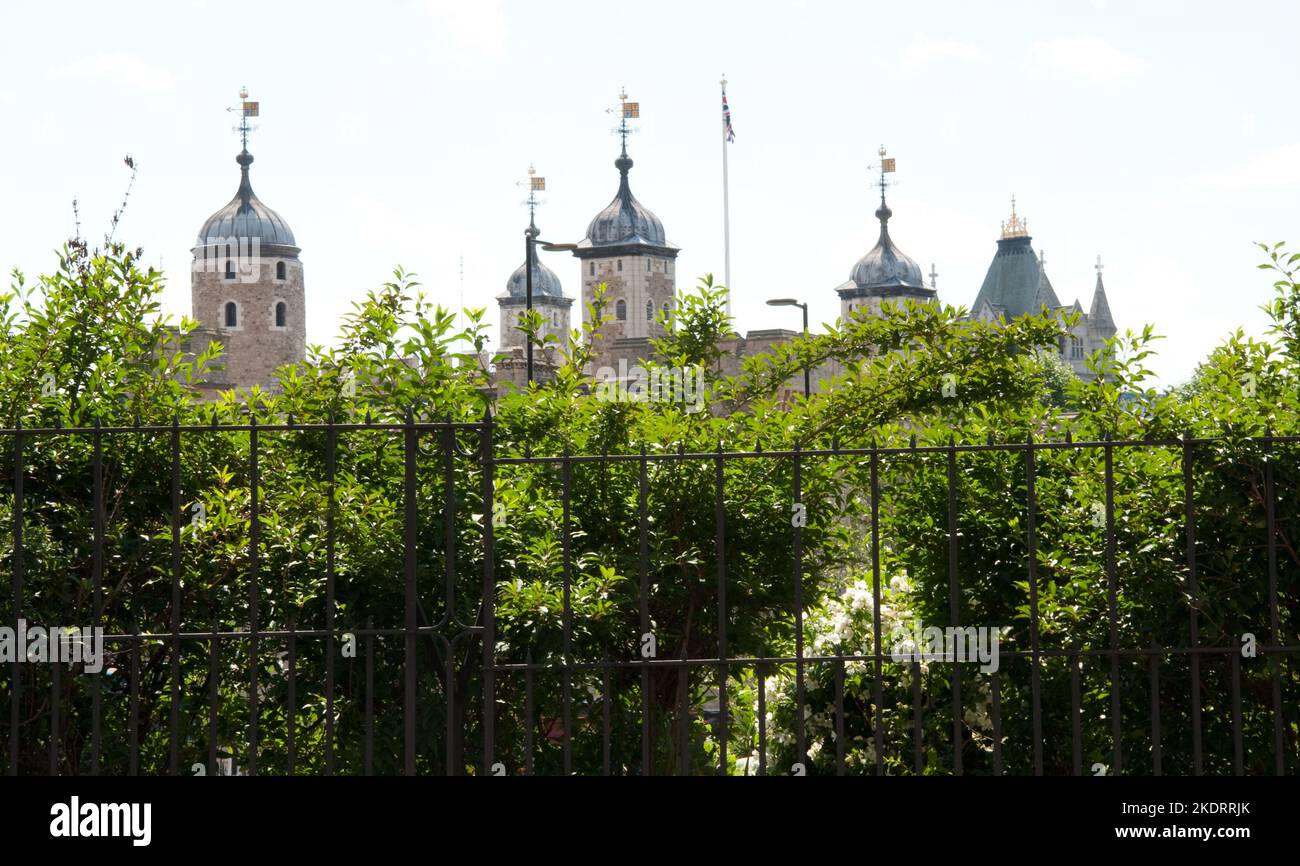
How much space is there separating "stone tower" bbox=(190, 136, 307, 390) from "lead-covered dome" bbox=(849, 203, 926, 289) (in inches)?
1520

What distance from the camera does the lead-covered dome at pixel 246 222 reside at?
76.4m

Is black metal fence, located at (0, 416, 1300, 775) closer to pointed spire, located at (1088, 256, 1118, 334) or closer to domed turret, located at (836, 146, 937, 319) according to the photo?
domed turret, located at (836, 146, 937, 319)

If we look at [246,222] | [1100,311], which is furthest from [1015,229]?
[246,222]

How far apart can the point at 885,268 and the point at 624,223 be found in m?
18.6

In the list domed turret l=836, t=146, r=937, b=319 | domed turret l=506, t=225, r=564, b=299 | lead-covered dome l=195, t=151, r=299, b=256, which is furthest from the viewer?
domed turret l=506, t=225, r=564, b=299

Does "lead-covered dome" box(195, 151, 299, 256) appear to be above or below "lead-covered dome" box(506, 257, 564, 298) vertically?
below

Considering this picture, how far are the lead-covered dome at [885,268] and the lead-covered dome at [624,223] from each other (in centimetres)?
1482

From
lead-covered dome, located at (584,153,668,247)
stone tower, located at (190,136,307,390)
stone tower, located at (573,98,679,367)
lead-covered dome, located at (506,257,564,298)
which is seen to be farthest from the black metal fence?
lead-covered dome, located at (506,257,564,298)

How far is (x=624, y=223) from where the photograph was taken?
298ft

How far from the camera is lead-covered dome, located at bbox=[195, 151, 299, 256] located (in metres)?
76.4

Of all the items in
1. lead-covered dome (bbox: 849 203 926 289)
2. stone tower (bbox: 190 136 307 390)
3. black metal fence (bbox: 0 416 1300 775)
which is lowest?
black metal fence (bbox: 0 416 1300 775)

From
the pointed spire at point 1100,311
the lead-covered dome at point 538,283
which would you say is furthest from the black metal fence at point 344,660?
the pointed spire at point 1100,311
